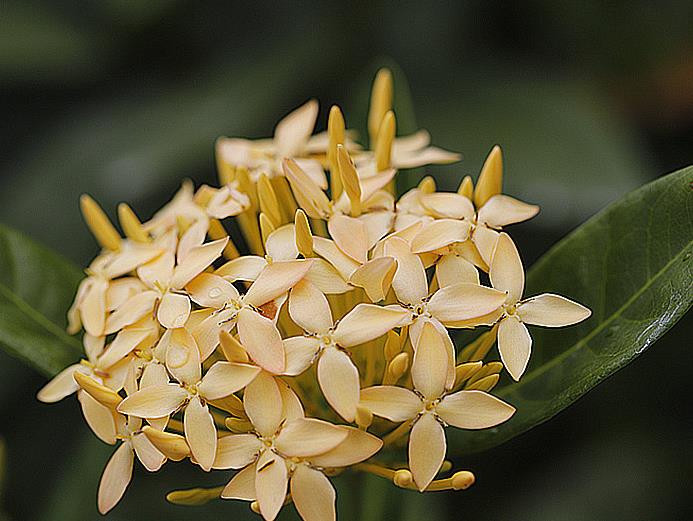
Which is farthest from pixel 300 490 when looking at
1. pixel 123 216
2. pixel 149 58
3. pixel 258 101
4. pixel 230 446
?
pixel 149 58

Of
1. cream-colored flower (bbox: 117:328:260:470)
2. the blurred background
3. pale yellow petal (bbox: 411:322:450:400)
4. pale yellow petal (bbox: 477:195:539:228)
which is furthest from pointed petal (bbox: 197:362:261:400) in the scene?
the blurred background

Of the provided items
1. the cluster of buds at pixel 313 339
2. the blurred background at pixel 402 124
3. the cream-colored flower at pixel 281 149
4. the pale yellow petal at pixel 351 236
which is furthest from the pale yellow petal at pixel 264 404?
the blurred background at pixel 402 124

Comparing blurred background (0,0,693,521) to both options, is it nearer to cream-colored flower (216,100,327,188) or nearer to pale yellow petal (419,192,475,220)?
cream-colored flower (216,100,327,188)

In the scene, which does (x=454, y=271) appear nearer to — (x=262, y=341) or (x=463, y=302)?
(x=463, y=302)

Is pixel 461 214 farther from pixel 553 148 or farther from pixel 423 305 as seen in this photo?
pixel 553 148

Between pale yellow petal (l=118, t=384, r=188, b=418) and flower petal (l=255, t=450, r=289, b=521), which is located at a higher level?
pale yellow petal (l=118, t=384, r=188, b=418)

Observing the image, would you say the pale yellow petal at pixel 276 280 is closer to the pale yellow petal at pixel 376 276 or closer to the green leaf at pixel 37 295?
the pale yellow petal at pixel 376 276

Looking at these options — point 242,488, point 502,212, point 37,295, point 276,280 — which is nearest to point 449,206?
point 502,212
